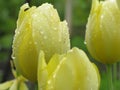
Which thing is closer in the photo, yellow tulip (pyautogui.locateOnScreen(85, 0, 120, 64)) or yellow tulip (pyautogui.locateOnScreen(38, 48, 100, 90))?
yellow tulip (pyautogui.locateOnScreen(38, 48, 100, 90))

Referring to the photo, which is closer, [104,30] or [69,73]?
[69,73]

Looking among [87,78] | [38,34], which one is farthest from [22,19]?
[87,78]

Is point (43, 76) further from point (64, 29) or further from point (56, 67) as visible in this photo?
point (64, 29)

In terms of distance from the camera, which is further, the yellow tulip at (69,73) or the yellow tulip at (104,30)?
the yellow tulip at (104,30)
